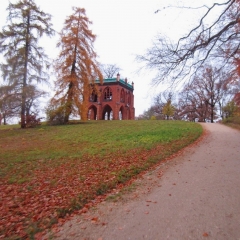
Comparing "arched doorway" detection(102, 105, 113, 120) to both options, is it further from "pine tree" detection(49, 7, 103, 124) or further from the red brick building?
"pine tree" detection(49, 7, 103, 124)

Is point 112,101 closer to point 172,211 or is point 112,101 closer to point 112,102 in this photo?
point 112,102

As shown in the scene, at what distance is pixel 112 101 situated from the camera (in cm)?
4166

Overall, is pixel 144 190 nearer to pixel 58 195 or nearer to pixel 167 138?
pixel 58 195

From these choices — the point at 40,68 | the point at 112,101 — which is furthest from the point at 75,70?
the point at 112,101

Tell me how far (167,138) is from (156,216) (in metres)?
8.62

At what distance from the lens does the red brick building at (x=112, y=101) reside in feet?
136

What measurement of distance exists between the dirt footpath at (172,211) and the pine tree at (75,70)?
Result: 17.6m

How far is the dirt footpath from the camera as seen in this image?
3434mm

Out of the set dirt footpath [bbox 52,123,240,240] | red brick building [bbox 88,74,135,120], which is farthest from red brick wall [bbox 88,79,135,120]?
dirt footpath [bbox 52,123,240,240]

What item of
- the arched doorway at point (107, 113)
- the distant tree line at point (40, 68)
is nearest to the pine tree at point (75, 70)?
the distant tree line at point (40, 68)

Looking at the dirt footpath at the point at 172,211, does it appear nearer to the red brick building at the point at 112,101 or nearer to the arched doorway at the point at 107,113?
the red brick building at the point at 112,101

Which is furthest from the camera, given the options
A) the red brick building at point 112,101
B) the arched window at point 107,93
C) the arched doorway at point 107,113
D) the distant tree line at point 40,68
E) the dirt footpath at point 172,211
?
the arched doorway at point 107,113

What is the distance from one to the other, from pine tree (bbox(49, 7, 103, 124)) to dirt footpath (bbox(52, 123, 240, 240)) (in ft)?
57.8

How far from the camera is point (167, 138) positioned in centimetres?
1230
